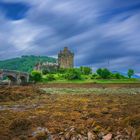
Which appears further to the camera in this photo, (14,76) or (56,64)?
(56,64)

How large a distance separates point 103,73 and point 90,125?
122 m

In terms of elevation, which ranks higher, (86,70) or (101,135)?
(86,70)

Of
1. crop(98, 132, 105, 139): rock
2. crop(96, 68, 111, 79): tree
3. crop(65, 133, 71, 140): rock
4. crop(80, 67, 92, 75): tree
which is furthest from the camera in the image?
crop(80, 67, 92, 75): tree

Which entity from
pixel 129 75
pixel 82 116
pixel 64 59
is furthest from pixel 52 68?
pixel 82 116

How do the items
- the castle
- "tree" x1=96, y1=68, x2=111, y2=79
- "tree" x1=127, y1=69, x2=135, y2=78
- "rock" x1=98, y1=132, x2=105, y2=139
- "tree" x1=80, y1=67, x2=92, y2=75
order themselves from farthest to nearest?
1. the castle
2. "tree" x1=80, y1=67, x2=92, y2=75
3. "tree" x1=127, y1=69, x2=135, y2=78
4. "tree" x1=96, y1=68, x2=111, y2=79
5. "rock" x1=98, y1=132, x2=105, y2=139

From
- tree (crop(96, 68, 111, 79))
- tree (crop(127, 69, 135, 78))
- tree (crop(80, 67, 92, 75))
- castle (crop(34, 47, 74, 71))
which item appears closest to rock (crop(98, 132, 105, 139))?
tree (crop(96, 68, 111, 79))

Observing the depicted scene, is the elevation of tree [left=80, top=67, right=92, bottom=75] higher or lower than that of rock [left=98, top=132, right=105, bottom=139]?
higher

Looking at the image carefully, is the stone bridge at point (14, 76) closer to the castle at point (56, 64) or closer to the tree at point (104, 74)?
the tree at point (104, 74)

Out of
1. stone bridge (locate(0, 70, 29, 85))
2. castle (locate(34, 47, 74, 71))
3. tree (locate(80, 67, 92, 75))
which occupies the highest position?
castle (locate(34, 47, 74, 71))

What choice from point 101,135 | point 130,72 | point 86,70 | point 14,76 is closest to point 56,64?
point 86,70

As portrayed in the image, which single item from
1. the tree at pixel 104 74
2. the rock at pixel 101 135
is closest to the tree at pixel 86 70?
the tree at pixel 104 74

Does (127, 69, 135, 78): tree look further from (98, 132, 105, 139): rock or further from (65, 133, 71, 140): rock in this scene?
(65, 133, 71, 140): rock

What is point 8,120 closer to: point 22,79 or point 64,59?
point 22,79

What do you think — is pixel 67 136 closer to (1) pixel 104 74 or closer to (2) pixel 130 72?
(1) pixel 104 74
